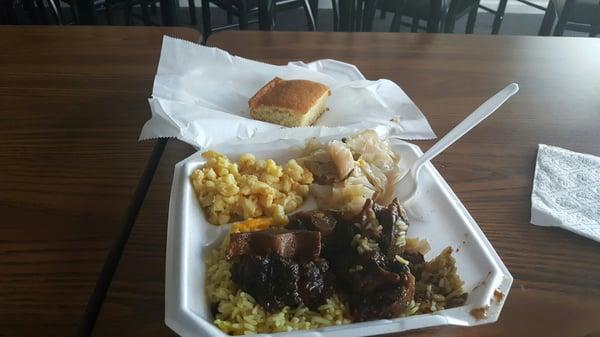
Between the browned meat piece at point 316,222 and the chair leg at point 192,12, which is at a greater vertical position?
the browned meat piece at point 316,222

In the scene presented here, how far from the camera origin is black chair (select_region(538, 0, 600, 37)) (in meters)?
2.23

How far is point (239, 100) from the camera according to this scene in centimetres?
115

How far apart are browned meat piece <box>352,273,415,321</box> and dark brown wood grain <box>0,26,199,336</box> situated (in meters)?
0.37

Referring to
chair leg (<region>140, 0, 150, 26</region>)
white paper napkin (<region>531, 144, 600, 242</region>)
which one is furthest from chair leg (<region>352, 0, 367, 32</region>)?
white paper napkin (<region>531, 144, 600, 242</region>)

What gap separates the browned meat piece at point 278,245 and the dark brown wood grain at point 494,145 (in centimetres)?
13

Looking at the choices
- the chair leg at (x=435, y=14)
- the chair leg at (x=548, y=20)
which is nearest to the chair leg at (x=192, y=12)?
the chair leg at (x=435, y=14)

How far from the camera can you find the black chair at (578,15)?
223 cm

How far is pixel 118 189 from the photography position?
0.86 meters

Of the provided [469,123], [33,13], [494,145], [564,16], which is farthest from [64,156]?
[33,13]

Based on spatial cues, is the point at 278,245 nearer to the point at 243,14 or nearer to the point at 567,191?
the point at 567,191

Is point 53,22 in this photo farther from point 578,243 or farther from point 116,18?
point 578,243

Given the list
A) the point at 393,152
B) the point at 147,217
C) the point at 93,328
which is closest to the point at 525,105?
the point at 393,152

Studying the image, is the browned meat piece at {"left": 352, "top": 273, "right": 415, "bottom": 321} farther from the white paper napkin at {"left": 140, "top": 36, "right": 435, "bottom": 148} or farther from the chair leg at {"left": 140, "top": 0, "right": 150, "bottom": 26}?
the chair leg at {"left": 140, "top": 0, "right": 150, "bottom": 26}

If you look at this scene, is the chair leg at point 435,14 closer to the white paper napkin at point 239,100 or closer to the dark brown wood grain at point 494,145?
the dark brown wood grain at point 494,145
